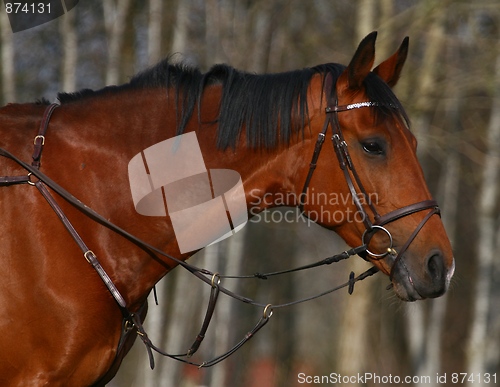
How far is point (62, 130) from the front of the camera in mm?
4230

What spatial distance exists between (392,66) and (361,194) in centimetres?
94

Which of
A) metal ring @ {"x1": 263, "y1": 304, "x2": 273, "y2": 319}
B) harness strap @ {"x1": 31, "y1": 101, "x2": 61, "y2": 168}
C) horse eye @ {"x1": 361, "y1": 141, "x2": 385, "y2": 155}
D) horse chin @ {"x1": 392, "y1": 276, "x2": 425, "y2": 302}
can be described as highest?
harness strap @ {"x1": 31, "y1": 101, "x2": 61, "y2": 168}

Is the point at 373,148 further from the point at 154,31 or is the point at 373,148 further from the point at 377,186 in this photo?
the point at 154,31

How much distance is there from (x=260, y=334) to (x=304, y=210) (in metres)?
25.0

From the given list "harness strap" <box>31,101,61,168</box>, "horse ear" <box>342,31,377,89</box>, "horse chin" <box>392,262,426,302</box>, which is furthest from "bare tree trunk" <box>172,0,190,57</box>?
"horse chin" <box>392,262,426,302</box>

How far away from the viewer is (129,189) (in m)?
4.22

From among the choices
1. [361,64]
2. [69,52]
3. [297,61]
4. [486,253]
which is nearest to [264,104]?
[361,64]

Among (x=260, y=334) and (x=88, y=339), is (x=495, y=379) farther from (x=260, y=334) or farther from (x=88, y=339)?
(x=88, y=339)

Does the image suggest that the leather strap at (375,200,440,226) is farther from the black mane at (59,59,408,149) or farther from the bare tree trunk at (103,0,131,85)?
the bare tree trunk at (103,0,131,85)

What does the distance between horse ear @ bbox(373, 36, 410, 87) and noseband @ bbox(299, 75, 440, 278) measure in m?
0.42

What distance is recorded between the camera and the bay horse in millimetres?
3967

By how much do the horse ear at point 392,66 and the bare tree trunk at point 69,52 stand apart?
9.68 m

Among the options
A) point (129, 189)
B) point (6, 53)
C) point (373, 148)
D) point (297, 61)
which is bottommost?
point (129, 189)

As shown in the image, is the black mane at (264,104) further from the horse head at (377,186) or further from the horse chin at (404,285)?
the horse chin at (404,285)
